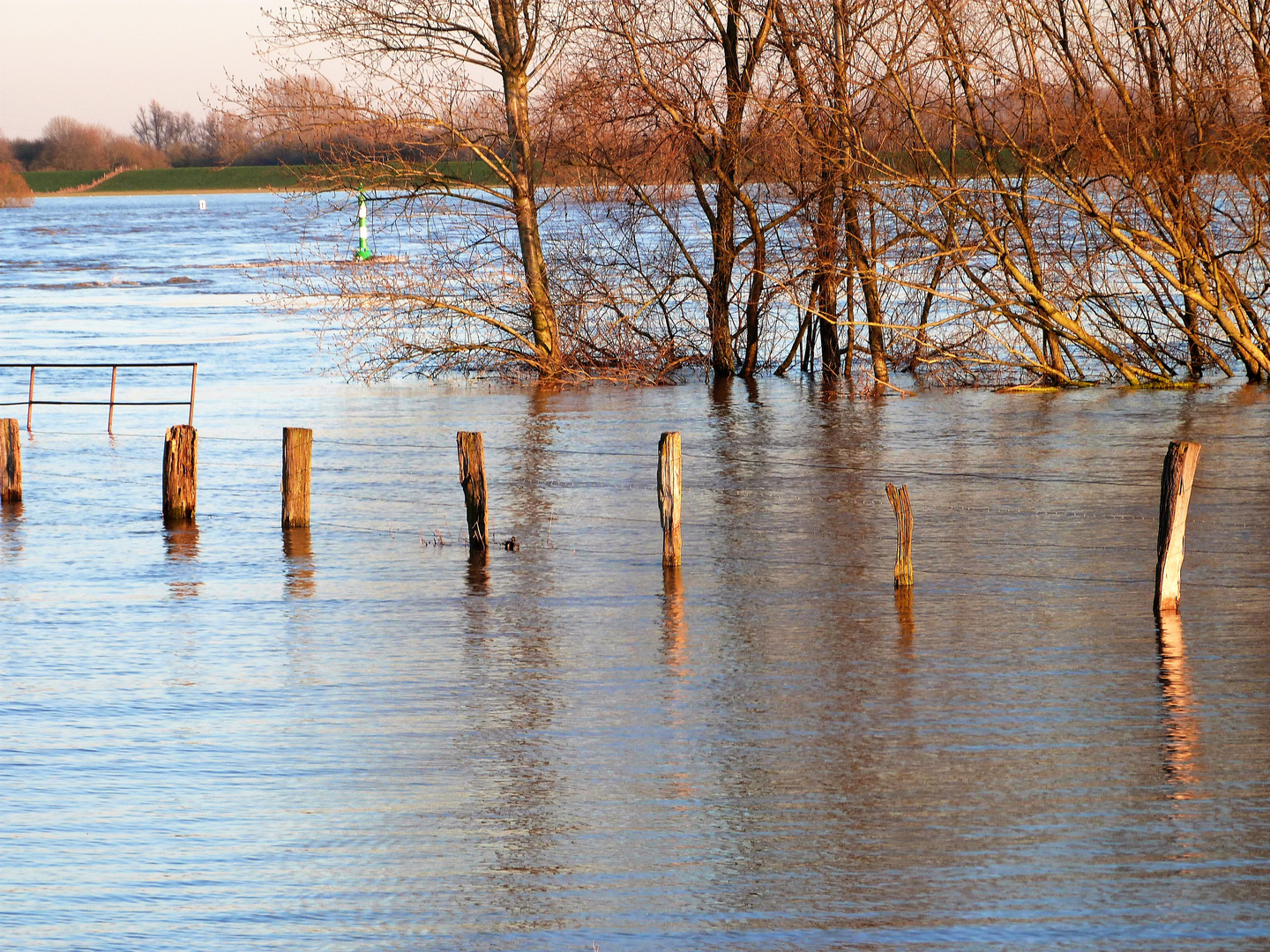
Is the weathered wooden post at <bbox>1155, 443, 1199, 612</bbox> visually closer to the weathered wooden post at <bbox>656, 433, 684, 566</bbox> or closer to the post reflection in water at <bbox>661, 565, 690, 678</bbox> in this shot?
the post reflection in water at <bbox>661, 565, 690, 678</bbox>

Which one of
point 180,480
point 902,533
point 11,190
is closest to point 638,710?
point 902,533

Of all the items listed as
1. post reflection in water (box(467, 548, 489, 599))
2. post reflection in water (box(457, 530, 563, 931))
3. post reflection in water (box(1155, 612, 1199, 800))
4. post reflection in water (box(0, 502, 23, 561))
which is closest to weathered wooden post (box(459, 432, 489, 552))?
post reflection in water (box(467, 548, 489, 599))

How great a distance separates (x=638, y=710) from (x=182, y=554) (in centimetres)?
653

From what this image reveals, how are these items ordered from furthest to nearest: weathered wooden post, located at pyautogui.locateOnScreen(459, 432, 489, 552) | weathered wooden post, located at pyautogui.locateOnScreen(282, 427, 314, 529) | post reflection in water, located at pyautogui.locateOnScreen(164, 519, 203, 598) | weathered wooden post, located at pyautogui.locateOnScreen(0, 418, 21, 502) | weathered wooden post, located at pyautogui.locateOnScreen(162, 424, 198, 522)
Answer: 1. weathered wooden post, located at pyautogui.locateOnScreen(0, 418, 21, 502)
2. weathered wooden post, located at pyautogui.locateOnScreen(162, 424, 198, 522)
3. weathered wooden post, located at pyautogui.locateOnScreen(282, 427, 314, 529)
4. weathered wooden post, located at pyautogui.locateOnScreen(459, 432, 489, 552)
5. post reflection in water, located at pyautogui.locateOnScreen(164, 519, 203, 598)

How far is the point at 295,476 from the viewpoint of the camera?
634 inches

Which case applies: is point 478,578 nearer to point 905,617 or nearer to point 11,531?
point 905,617

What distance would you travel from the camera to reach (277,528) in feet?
55.3

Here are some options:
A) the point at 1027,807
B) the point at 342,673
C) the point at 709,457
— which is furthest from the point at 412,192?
the point at 1027,807

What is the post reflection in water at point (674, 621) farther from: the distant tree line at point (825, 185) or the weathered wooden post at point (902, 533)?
the distant tree line at point (825, 185)

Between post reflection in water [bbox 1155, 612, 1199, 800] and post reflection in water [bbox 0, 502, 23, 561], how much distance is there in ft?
33.1

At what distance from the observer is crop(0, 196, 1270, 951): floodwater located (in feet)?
24.6

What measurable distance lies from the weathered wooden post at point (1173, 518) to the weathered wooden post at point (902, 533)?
6.06 feet

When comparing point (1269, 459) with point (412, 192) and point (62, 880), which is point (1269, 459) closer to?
point (412, 192)

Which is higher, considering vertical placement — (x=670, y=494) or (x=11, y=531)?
(x=670, y=494)
